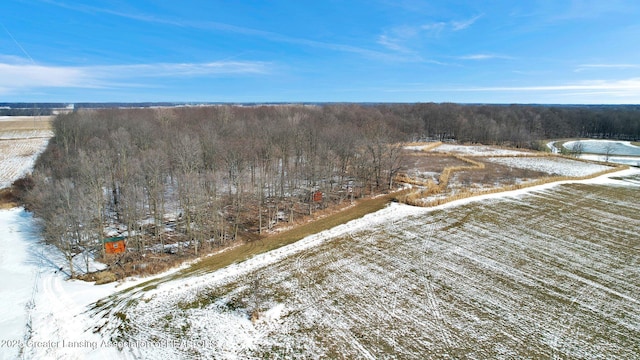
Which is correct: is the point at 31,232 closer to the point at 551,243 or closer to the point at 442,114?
the point at 551,243

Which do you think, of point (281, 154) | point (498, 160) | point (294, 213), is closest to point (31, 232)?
point (294, 213)

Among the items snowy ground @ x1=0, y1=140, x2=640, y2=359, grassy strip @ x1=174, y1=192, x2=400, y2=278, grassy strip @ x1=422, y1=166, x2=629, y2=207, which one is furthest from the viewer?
grassy strip @ x1=422, y1=166, x2=629, y2=207

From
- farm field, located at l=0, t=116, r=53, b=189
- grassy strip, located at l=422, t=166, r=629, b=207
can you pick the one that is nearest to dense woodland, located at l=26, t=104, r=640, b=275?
grassy strip, located at l=422, t=166, r=629, b=207

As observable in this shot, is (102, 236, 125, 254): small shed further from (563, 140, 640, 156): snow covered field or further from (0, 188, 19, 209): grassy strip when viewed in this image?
(563, 140, 640, 156): snow covered field

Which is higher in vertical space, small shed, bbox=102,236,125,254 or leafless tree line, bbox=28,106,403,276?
leafless tree line, bbox=28,106,403,276

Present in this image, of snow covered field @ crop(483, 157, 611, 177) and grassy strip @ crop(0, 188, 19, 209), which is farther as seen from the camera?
snow covered field @ crop(483, 157, 611, 177)

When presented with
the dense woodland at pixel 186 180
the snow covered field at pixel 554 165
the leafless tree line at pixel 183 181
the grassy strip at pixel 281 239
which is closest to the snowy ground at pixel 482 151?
the snow covered field at pixel 554 165

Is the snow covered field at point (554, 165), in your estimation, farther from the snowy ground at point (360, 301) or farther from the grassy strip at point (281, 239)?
the grassy strip at point (281, 239)

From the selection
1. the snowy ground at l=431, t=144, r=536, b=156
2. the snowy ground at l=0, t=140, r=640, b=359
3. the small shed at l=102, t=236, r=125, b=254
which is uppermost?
the snowy ground at l=431, t=144, r=536, b=156
